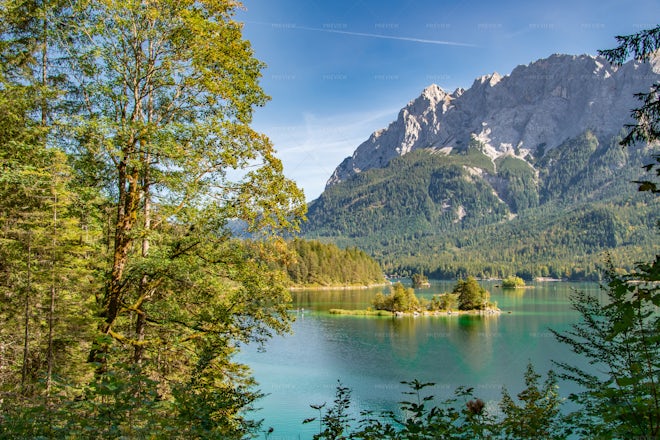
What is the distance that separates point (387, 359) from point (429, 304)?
140 feet

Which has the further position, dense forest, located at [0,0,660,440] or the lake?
the lake

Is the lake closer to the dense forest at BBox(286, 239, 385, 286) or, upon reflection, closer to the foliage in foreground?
the foliage in foreground

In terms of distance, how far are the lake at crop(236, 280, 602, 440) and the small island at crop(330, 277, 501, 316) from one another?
5.22 meters

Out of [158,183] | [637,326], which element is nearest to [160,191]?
[158,183]

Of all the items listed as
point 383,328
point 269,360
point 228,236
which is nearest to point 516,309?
point 383,328

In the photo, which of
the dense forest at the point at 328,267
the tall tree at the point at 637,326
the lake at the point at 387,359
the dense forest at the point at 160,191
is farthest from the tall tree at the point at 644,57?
the dense forest at the point at 328,267

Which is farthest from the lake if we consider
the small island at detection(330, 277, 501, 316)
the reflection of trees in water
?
the small island at detection(330, 277, 501, 316)

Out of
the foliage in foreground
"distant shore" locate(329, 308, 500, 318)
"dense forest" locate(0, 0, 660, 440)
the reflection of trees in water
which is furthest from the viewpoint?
"distant shore" locate(329, 308, 500, 318)

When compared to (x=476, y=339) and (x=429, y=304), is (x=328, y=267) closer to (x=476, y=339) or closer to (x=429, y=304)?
(x=429, y=304)

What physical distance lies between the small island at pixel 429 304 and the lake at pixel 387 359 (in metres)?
5.22

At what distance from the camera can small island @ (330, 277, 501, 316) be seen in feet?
266

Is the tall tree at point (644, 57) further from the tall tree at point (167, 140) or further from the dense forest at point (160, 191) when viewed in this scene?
the tall tree at point (167, 140)

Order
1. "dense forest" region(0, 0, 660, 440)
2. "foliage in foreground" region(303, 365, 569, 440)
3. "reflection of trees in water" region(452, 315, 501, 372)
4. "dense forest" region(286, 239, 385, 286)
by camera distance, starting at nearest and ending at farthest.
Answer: "foliage in foreground" region(303, 365, 569, 440) → "dense forest" region(0, 0, 660, 440) → "reflection of trees in water" region(452, 315, 501, 372) → "dense forest" region(286, 239, 385, 286)

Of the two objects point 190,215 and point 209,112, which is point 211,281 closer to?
point 190,215
